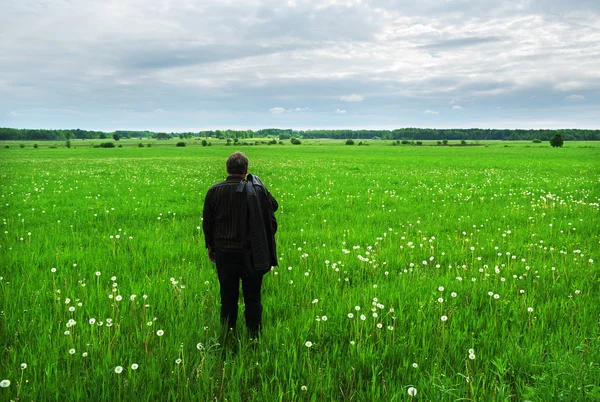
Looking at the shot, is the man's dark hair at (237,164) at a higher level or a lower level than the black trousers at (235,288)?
higher

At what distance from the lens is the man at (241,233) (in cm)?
420

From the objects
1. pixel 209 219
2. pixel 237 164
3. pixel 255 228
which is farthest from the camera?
pixel 209 219

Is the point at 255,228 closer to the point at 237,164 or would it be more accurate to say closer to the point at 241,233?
the point at 241,233

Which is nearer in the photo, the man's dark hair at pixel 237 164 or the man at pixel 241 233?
the man at pixel 241 233

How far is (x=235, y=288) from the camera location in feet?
14.9

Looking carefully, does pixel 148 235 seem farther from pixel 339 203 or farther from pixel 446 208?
pixel 446 208

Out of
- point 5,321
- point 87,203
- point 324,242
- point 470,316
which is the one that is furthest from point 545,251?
point 87,203

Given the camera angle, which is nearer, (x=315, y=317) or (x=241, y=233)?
(x=241, y=233)

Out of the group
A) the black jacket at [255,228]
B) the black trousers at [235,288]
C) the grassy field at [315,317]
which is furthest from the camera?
the black trousers at [235,288]

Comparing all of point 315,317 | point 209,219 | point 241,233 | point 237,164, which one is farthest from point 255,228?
point 315,317

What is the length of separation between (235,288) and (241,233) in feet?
2.55

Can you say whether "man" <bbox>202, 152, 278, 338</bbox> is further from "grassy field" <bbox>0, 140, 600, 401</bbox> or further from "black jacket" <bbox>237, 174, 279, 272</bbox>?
"grassy field" <bbox>0, 140, 600, 401</bbox>

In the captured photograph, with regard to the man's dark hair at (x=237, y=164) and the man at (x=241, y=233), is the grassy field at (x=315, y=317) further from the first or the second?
the man's dark hair at (x=237, y=164)

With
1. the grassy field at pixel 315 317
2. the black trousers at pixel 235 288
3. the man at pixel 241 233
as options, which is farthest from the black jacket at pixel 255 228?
the grassy field at pixel 315 317
